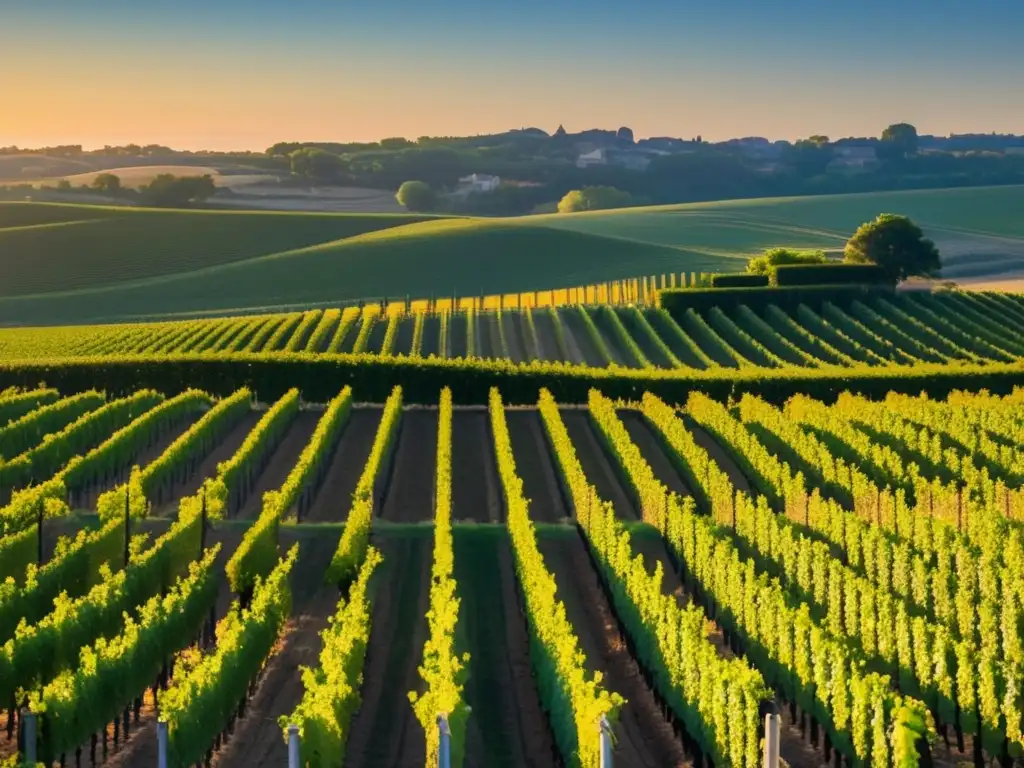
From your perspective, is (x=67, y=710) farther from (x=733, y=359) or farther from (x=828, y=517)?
(x=733, y=359)

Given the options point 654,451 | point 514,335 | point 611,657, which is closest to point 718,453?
point 654,451

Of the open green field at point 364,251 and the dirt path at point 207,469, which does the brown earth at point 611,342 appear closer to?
the open green field at point 364,251

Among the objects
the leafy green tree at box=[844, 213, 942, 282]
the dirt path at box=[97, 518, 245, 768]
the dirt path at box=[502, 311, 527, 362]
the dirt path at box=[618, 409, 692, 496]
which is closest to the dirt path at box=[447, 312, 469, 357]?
the dirt path at box=[502, 311, 527, 362]

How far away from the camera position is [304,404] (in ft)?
166

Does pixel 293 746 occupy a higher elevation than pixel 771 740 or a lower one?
lower

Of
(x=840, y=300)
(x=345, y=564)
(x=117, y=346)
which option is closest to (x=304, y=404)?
(x=117, y=346)

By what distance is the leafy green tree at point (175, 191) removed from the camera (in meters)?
177

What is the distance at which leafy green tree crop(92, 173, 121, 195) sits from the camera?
7224 inches

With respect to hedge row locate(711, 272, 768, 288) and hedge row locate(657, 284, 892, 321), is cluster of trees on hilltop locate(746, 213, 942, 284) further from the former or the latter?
hedge row locate(657, 284, 892, 321)

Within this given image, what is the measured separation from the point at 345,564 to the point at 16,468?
45.7ft

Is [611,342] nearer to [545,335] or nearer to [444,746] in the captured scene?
[545,335]

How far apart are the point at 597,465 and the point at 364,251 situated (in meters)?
77.4

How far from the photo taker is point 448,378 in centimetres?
4994

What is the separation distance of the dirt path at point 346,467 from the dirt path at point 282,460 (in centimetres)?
121
